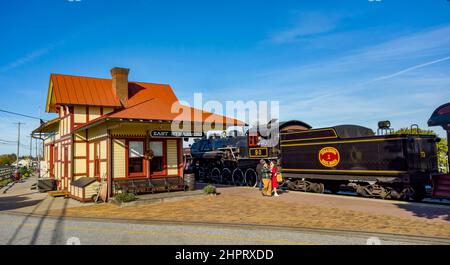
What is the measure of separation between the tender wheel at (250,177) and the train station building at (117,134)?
14.5 feet

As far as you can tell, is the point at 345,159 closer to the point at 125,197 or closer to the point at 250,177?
the point at 250,177

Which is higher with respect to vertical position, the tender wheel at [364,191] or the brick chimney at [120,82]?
the brick chimney at [120,82]

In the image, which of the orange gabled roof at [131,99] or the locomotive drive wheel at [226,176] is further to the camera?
the locomotive drive wheel at [226,176]

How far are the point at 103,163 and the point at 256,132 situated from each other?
27.6ft

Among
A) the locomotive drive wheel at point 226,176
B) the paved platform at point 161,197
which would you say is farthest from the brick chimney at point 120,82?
the locomotive drive wheel at point 226,176

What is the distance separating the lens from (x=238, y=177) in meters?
21.2

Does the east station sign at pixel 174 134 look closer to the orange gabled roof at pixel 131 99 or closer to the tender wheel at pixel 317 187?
the orange gabled roof at pixel 131 99

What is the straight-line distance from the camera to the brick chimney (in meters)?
19.0

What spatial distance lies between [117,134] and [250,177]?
8592mm

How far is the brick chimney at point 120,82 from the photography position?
62.4 feet

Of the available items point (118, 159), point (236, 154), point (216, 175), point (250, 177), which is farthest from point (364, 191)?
point (216, 175)

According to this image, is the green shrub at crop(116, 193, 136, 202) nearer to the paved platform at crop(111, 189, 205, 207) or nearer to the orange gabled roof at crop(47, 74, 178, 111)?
the paved platform at crop(111, 189, 205, 207)
